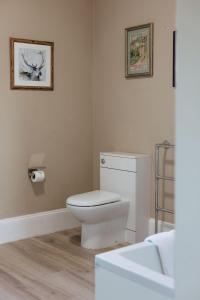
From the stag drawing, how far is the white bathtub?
2444mm

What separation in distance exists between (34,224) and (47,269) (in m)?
0.88

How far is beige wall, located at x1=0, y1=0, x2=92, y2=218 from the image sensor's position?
3883mm

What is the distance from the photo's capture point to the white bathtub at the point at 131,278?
1573mm

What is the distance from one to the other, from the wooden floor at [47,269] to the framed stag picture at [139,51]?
165cm

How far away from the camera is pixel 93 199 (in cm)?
363

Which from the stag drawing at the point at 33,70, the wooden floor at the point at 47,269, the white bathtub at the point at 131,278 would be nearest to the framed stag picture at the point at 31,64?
the stag drawing at the point at 33,70

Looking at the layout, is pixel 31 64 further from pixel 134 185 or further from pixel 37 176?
pixel 134 185

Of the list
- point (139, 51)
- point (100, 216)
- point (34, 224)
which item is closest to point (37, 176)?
point (34, 224)

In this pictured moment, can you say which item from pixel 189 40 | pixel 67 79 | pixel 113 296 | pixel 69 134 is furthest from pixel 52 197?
pixel 189 40

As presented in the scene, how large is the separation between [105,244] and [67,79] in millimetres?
1661

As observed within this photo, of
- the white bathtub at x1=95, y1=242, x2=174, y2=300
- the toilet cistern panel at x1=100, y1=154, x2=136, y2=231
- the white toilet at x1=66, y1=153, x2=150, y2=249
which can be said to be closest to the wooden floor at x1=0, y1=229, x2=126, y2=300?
the white toilet at x1=66, y1=153, x2=150, y2=249

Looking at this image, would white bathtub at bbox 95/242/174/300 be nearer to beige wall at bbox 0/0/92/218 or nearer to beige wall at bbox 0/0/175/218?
beige wall at bbox 0/0/175/218

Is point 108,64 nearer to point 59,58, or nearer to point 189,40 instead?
point 59,58

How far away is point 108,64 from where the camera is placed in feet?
14.0
